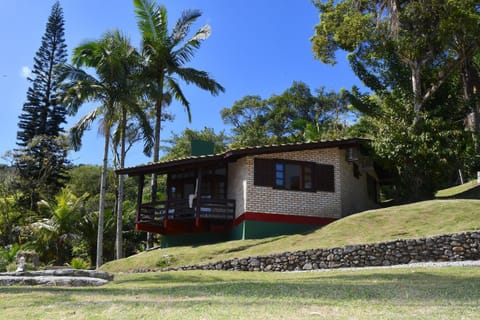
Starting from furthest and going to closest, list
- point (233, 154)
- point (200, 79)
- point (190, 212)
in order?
point (200, 79) < point (190, 212) < point (233, 154)

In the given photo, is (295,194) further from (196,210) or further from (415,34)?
(415,34)

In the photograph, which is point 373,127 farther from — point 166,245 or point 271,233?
point 166,245

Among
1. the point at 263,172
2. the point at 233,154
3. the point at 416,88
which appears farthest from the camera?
the point at 416,88

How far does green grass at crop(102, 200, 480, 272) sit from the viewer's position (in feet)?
49.5

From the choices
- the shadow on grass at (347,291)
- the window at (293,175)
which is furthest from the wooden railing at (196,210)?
the shadow on grass at (347,291)

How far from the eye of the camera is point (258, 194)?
18.8 meters

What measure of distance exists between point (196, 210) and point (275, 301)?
11941mm

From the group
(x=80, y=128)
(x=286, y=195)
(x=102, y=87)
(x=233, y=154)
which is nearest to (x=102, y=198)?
(x=80, y=128)

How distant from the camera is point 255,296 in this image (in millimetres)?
7738

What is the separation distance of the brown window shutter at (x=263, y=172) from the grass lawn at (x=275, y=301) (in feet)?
28.2

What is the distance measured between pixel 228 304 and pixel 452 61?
19316 mm

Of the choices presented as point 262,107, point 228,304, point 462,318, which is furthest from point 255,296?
point 262,107

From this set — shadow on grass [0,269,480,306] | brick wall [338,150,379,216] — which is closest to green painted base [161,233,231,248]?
brick wall [338,150,379,216]

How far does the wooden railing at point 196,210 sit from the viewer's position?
62.5 feet
